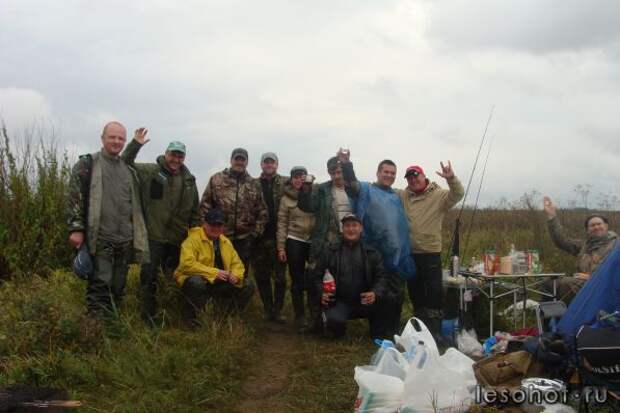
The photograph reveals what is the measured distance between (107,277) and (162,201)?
3.03ft

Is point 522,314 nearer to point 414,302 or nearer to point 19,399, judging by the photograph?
point 414,302

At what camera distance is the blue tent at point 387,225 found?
555 cm

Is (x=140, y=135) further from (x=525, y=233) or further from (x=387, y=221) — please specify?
(x=525, y=233)

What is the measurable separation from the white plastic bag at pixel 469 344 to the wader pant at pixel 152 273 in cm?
292

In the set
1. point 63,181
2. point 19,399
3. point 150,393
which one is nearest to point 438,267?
point 150,393

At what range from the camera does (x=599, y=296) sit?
387 centimetres

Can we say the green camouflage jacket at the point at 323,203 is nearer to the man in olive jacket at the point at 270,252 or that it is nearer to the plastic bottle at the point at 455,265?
the man in olive jacket at the point at 270,252

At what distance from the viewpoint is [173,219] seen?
538 cm

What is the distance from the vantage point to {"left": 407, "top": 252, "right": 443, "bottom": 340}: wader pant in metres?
5.53

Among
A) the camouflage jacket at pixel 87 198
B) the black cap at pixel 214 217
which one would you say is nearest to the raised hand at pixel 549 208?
the black cap at pixel 214 217

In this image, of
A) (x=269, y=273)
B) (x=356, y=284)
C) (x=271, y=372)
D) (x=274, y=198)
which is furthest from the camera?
(x=269, y=273)

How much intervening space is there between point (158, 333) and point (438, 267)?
2.77 m

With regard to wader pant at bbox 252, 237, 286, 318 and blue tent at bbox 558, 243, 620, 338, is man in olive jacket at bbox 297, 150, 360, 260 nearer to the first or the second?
wader pant at bbox 252, 237, 286, 318

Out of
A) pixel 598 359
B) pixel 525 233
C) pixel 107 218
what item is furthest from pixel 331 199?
pixel 525 233
